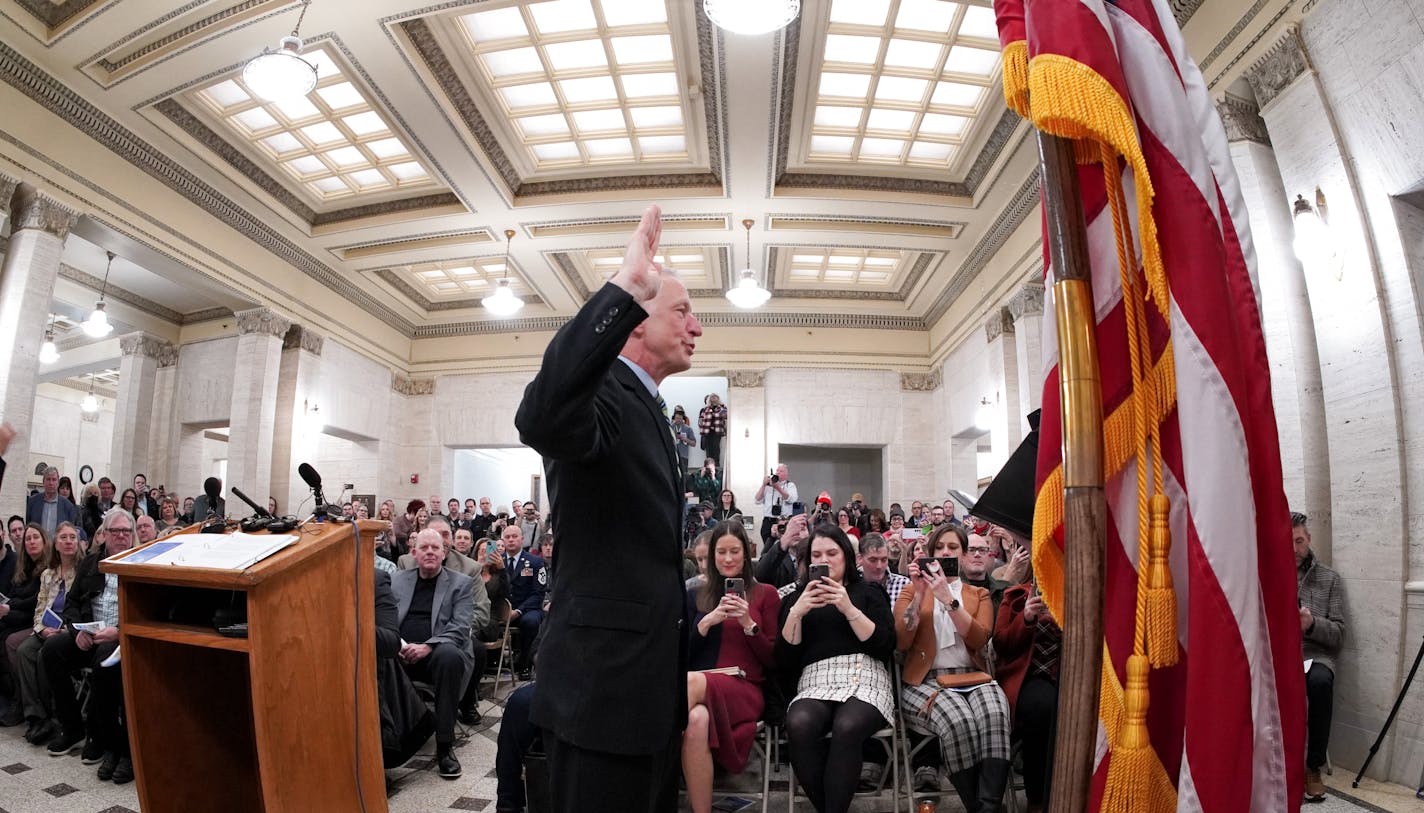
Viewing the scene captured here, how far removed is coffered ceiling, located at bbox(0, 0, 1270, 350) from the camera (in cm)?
754

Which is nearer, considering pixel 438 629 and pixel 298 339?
pixel 438 629

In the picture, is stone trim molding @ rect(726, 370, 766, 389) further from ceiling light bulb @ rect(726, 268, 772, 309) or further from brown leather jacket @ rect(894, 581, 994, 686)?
brown leather jacket @ rect(894, 581, 994, 686)

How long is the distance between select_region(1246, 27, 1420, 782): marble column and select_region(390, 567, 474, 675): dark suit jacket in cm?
533

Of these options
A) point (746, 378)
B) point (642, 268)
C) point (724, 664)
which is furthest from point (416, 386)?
point (642, 268)

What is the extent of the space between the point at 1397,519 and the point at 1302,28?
3375 millimetres

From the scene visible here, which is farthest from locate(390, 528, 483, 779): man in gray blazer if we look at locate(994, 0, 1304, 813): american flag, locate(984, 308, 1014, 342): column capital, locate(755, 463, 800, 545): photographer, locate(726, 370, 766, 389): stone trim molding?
locate(726, 370, 766, 389): stone trim molding

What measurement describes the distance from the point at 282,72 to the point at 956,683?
23.4 ft

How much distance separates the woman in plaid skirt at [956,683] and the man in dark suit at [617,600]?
2.29 metres

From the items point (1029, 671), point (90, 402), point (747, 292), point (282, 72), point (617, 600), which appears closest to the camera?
point (617, 600)

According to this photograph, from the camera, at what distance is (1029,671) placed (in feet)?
11.9

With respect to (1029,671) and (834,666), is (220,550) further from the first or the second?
(1029,671)

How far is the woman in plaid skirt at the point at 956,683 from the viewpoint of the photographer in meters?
3.27

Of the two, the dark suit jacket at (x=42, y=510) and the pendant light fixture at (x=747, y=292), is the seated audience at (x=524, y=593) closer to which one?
the pendant light fixture at (x=747, y=292)

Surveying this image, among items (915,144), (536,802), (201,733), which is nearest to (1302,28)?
(915,144)
